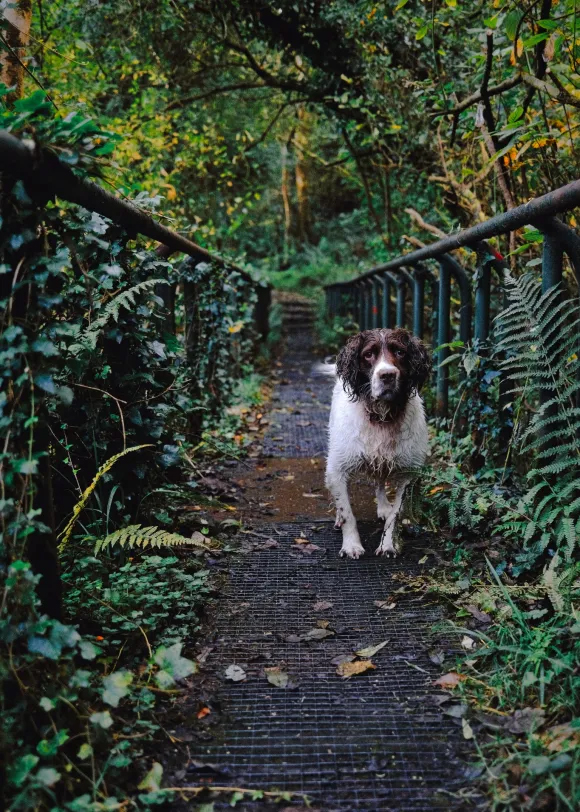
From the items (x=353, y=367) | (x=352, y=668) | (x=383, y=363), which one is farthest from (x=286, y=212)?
(x=352, y=668)

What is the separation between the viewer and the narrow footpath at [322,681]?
1.70 meters

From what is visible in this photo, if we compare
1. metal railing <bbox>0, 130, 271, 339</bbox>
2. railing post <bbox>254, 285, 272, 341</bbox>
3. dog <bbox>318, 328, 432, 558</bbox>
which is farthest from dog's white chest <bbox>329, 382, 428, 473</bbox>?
railing post <bbox>254, 285, 272, 341</bbox>

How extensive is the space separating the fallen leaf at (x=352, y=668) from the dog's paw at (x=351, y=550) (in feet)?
3.39

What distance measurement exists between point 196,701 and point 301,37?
893 centimetres

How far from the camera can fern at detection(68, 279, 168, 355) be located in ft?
8.13

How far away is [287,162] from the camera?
88.4 ft

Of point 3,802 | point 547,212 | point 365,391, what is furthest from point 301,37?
point 3,802

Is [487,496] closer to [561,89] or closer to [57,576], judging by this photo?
[57,576]

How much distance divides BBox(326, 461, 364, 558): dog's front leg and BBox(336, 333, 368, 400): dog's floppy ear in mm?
419

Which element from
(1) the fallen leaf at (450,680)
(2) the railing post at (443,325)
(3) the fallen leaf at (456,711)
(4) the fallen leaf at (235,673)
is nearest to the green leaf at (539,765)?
(3) the fallen leaf at (456,711)

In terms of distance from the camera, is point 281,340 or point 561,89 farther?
point 281,340

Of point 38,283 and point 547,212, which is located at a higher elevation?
point 547,212

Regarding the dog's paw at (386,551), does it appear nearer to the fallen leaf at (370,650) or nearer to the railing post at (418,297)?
the fallen leaf at (370,650)

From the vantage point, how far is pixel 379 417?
355 cm
